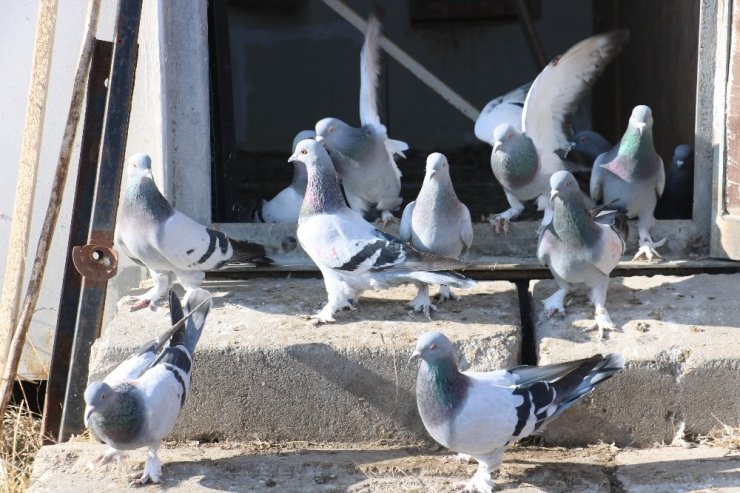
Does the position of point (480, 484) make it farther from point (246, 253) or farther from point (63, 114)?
point (63, 114)

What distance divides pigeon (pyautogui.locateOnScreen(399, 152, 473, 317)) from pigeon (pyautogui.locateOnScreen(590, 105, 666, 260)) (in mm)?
910

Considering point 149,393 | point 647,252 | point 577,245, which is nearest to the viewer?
point 149,393

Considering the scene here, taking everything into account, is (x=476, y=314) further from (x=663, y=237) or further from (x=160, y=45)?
(x=160, y=45)

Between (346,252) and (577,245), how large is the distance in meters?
1.00

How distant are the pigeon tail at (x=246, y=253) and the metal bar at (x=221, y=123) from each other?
87 cm

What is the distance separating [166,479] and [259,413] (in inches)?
20.8

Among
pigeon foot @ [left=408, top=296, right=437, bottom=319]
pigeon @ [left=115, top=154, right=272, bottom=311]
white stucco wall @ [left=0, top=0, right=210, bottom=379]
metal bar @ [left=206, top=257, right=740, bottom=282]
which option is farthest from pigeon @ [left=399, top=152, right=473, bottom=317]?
white stucco wall @ [left=0, top=0, right=210, bottom=379]

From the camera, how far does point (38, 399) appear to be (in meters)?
6.00

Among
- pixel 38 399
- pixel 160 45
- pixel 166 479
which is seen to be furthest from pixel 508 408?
pixel 38 399

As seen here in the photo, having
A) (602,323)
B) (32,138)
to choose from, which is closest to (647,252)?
(602,323)

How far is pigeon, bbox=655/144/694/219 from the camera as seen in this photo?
223 inches

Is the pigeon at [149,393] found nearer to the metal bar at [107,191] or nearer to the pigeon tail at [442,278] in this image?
the metal bar at [107,191]

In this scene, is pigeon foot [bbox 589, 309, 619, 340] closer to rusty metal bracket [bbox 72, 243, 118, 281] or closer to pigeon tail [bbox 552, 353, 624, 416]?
pigeon tail [bbox 552, 353, 624, 416]

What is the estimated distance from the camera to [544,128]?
18.6 ft
